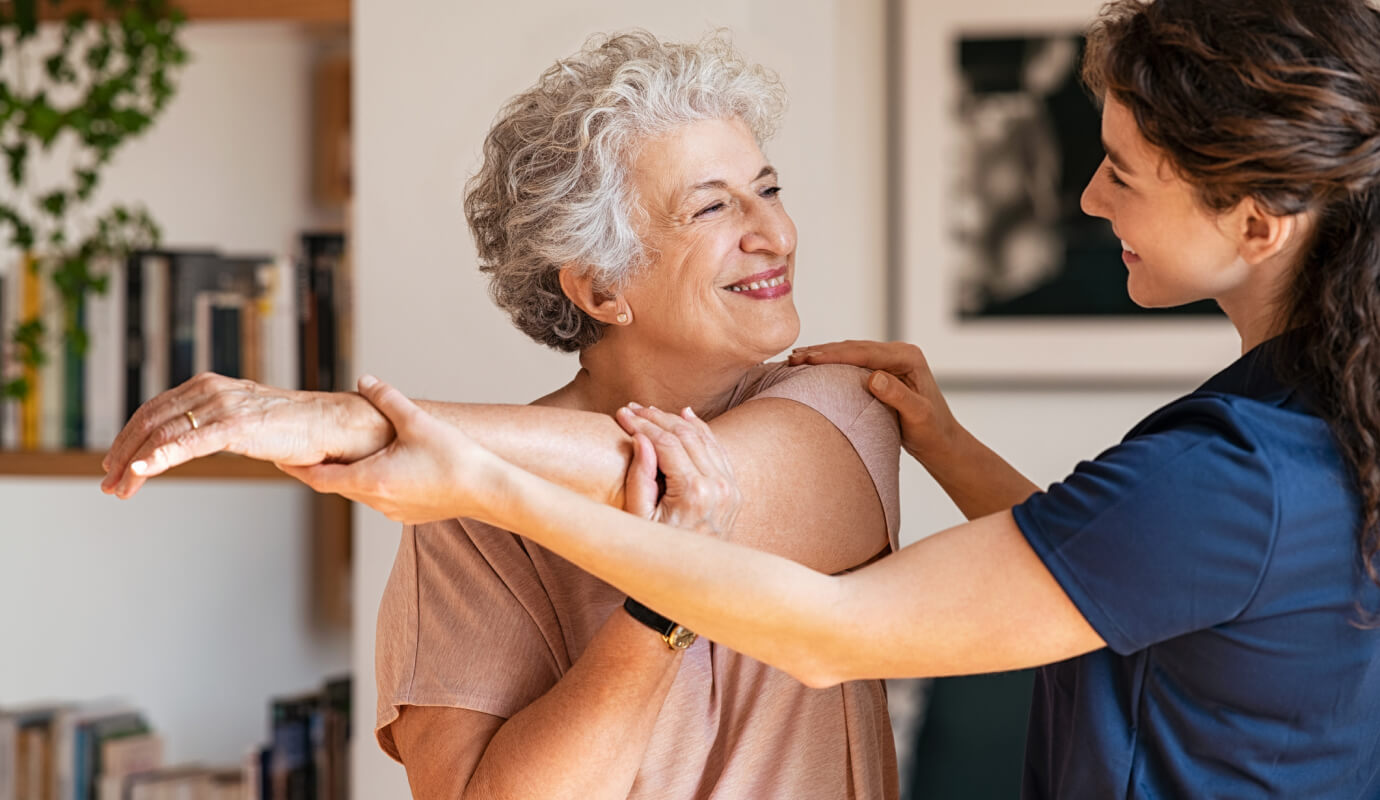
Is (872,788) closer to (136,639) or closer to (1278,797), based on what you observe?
(1278,797)

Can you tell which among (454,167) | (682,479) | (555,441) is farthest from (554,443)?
(454,167)

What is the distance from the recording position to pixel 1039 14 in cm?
276

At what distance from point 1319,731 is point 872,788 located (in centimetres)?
48

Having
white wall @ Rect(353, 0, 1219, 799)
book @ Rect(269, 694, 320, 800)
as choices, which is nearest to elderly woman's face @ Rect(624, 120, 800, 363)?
white wall @ Rect(353, 0, 1219, 799)

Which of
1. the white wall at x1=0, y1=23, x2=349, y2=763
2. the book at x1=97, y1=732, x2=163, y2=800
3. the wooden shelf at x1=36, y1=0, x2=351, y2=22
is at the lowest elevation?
the book at x1=97, y1=732, x2=163, y2=800

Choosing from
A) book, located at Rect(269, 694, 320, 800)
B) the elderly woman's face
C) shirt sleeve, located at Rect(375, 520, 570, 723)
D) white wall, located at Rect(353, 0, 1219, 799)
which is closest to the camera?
shirt sleeve, located at Rect(375, 520, 570, 723)

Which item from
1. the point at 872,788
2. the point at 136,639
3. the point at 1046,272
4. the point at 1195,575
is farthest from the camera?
the point at 136,639

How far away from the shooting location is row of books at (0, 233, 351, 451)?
227 cm

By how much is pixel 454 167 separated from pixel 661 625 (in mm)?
1011

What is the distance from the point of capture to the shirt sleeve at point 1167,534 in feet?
3.09

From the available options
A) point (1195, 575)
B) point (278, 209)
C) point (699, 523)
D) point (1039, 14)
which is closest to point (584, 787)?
point (699, 523)

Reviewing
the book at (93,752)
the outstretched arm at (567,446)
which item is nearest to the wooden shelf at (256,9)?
the outstretched arm at (567,446)

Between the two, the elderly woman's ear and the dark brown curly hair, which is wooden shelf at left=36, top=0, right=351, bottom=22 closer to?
the elderly woman's ear

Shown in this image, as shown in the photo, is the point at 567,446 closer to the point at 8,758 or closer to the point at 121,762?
the point at 121,762
